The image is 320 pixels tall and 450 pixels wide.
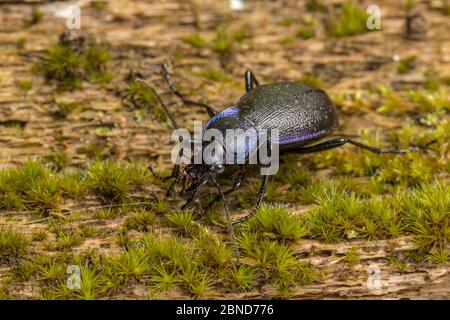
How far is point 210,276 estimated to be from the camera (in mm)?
4801

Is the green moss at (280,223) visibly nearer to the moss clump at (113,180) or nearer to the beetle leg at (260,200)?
the beetle leg at (260,200)

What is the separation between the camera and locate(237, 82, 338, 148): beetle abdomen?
5.98m

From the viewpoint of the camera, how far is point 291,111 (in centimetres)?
612

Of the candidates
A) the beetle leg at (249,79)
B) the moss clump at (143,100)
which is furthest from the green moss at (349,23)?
the moss clump at (143,100)

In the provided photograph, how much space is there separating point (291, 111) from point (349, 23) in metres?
2.76

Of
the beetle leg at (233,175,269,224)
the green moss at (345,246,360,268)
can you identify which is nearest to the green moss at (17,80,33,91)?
the beetle leg at (233,175,269,224)

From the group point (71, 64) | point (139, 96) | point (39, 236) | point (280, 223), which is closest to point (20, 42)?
point (71, 64)

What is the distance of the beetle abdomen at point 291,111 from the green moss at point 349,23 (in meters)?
2.05

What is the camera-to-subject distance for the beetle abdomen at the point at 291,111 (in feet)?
19.6

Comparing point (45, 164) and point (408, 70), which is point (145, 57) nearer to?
point (45, 164)

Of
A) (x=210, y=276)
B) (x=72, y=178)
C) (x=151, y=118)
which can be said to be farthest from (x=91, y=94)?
(x=210, y=276)

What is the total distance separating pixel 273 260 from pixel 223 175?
163 centimetres

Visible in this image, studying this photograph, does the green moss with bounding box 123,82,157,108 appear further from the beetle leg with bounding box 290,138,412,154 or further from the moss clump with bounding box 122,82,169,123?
the beetle leg with bounding box 290,138,412,154

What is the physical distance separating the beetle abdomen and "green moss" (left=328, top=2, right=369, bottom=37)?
6.71 feet
